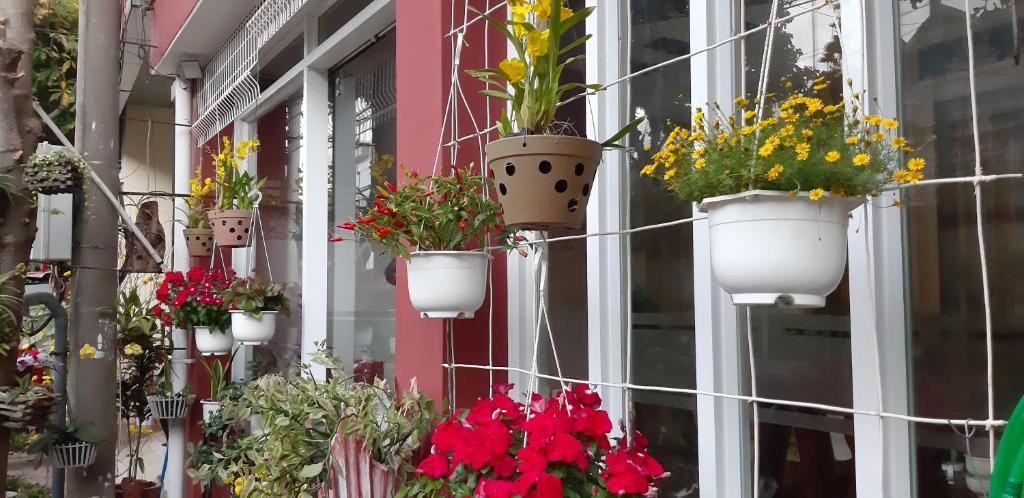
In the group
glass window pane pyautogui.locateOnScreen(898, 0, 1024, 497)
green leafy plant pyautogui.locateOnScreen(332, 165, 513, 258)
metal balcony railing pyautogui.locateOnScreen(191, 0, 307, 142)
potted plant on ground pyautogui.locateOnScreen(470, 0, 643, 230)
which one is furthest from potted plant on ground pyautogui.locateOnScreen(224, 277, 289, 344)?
glass window pane pyautogui.locateOnScreen(898, 0, 1024, 497)

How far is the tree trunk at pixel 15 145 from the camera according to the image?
3334 mm

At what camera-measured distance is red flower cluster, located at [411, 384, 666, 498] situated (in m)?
1.43

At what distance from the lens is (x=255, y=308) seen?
3703mm

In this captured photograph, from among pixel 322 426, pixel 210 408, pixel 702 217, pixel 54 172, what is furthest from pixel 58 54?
pixel 702 217

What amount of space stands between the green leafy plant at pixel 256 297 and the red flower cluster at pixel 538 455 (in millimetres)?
2250

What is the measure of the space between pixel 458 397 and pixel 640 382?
2.02 ft

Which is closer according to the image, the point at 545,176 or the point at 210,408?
the point at 545,176

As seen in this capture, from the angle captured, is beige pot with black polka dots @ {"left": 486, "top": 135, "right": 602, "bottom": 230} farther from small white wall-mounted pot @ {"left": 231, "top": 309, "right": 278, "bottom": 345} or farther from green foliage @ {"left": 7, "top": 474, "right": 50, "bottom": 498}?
green foliage @ {"left": 7, "top": 474, "right": 50, "bottom": 498}

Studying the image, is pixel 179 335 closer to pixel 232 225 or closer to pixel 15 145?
pixel 232 225

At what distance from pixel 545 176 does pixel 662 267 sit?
429mm

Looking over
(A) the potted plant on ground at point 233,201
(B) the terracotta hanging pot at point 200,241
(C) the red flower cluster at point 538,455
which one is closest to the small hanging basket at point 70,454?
(A) the potted plant on ground at point 233,201

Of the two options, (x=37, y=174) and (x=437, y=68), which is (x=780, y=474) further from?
(x=37, y=174)

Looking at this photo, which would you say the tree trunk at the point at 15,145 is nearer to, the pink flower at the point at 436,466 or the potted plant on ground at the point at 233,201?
the potted plant on ground at the point at 233,201

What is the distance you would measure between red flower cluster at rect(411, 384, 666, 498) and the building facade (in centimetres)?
23
